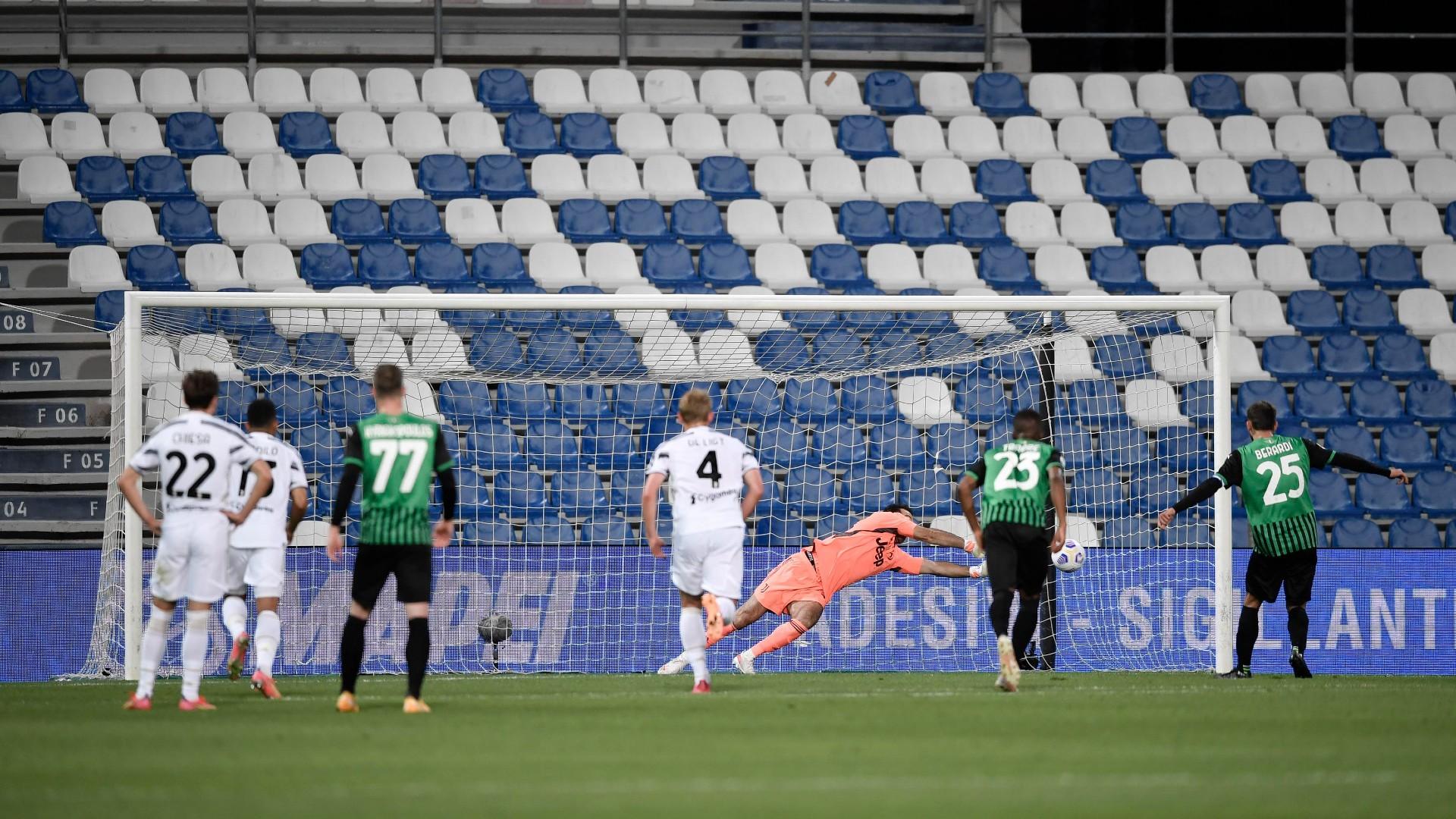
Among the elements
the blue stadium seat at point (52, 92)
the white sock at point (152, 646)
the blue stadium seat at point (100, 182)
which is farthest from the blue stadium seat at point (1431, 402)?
the blue stadium seat at point (52, 92)

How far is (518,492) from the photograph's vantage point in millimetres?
13875

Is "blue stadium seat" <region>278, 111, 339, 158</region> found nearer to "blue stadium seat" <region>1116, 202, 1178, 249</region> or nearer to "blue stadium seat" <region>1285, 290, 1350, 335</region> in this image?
"blue stadium seat" <region>1116, 202, 1178, 249</region>

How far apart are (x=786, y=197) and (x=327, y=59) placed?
5950mm

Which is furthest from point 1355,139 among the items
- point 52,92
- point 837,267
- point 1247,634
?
point 52,92

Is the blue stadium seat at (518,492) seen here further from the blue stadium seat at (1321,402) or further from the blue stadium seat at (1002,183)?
the blue stadium seat at (1321,402)

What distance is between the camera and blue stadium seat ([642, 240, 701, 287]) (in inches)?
645

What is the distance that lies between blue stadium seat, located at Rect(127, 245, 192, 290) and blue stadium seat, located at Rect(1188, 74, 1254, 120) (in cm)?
1206

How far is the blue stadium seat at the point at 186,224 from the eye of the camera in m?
16.5

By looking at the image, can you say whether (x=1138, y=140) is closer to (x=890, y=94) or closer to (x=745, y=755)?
(x=890, y=94)

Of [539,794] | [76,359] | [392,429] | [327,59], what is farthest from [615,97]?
[539,794]

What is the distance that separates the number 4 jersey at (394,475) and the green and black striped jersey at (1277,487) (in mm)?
5985

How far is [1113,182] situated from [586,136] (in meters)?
6.10

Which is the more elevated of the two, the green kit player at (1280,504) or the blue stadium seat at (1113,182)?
the blue stadium seat at (1113,182)

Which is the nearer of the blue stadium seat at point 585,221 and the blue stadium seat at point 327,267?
the blue stadium seat at point 327,267
